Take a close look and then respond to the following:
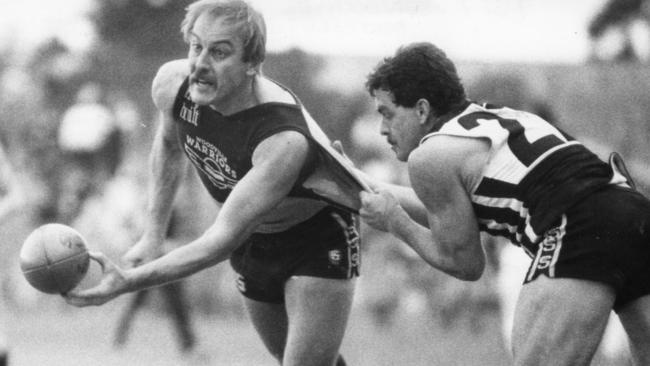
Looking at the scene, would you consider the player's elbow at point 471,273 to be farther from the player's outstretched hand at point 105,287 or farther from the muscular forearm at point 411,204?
the player's outstretched hand at point 105,287

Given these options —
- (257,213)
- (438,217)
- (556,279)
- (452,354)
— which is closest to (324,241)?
(257,213)

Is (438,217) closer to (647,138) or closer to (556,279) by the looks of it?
(556,279)

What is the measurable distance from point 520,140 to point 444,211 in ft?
1.35

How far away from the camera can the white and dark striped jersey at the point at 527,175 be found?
456cm

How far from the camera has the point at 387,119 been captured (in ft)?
16.3

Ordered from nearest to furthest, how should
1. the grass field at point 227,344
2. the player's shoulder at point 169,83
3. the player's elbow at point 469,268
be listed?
the player's elbow at point 469,268
the player's shoulder at point 169,83
the grass field at point 227,344

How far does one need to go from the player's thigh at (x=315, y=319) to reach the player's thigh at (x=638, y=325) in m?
1.35

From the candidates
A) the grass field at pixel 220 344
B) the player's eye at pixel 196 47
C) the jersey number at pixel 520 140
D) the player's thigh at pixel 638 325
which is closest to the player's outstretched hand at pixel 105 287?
the player's eye at pixel 196 47

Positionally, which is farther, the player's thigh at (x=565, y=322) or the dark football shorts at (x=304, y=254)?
the dark football shorts at (x=304, y=254)

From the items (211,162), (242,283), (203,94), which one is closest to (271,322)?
(242,283)

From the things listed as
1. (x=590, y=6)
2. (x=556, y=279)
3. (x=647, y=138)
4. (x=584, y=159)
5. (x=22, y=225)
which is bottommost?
(x=22, y=225)

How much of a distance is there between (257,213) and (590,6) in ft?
16.5

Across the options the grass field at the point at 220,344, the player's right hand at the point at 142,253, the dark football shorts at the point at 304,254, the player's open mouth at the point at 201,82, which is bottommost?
the grass field at the point at 220,344

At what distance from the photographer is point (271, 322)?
580 centimetres
